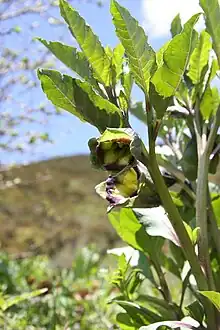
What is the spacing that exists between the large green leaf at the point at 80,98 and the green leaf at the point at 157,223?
0.13 m

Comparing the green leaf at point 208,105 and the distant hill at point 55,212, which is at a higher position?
the green leaf at point 208,105

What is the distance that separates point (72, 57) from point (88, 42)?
A: 1.0 inches

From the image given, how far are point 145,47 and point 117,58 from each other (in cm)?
8

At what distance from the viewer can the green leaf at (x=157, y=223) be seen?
0.59m

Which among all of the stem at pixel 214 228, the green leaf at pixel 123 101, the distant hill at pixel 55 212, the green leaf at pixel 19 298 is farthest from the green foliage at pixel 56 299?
the distant hill at pixel 55 212

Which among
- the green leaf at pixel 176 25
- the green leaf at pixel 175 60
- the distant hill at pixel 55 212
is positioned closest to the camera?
the green leaf at pixel 175 60

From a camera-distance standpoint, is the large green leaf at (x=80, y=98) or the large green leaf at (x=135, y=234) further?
the large green leaf at (x=135, y=234)

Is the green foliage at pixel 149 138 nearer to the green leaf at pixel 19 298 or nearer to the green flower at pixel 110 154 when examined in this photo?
the green flower at pixel 110 154

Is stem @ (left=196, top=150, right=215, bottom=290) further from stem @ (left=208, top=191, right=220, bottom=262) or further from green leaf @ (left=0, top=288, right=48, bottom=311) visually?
green leaf @ (left=0, top=288, right=48, bottom=311)

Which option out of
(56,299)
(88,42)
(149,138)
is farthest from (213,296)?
(56,299)

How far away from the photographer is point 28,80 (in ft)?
8.96

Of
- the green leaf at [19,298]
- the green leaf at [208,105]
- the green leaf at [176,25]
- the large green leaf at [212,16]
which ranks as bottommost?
the green leaf at [19,298]

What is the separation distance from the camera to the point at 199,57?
0.68m

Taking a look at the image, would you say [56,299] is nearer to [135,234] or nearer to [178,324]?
[135,234]
